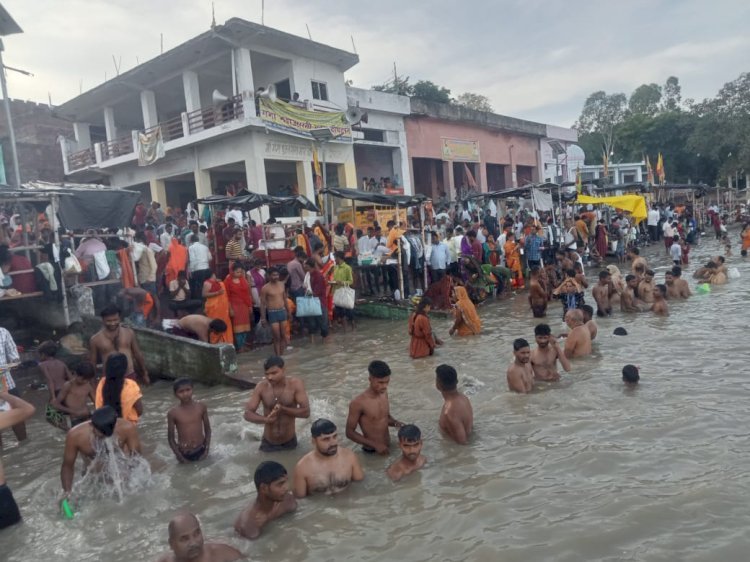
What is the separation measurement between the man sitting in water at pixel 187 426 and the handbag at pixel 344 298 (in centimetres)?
612

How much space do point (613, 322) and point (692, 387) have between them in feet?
13.5

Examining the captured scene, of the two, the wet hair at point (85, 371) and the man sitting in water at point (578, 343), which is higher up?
the wet hair at point (85, 371)

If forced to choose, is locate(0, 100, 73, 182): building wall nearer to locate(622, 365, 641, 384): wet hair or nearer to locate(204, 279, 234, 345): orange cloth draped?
locate(204, 279, 234, 345): orange cloth draped

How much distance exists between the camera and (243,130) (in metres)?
17.7

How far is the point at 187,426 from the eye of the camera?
18.4 ft

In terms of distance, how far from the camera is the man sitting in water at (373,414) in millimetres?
5359

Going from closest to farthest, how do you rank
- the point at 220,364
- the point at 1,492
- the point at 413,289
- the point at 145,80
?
the point at 1,492 → the point at 220,364 → the point at 413,289 → the point at 145,80

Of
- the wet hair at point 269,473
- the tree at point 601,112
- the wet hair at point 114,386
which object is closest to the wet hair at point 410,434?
the wet hair at point 269,473

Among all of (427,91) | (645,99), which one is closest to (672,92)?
(645,99)

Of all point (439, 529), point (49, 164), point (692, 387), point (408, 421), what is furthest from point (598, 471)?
point (49, 164)

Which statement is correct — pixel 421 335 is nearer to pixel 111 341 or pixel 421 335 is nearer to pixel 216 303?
pixel 216 303

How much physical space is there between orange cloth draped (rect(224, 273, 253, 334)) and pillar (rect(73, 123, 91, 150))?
18.5 m

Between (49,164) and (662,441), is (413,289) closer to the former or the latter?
(662,441)

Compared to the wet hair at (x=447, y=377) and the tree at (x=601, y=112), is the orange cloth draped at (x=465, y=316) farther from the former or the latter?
the tree at (x=601, y=112)
